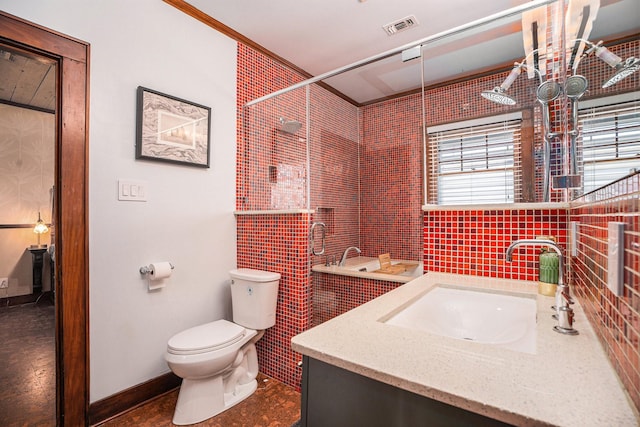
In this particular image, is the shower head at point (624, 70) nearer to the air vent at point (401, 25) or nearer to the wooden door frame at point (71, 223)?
the air vent at point (401, 25)

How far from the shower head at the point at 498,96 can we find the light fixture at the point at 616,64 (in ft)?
1.98

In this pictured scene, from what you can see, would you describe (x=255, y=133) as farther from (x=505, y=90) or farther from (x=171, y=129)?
(x=505, y=90)

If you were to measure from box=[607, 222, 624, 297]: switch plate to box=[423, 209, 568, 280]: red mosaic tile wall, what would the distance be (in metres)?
0.99

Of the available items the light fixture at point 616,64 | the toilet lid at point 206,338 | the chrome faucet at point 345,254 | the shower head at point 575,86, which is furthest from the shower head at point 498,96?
the toilet lid at point 206,338

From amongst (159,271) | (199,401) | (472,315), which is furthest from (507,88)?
(199,401)

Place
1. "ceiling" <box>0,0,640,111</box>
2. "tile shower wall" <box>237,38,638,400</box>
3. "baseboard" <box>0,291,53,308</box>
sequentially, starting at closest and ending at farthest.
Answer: "tile shower wall" <box>237,38,638,400</box>
"ceiling" <box>0,0,640,111</box>
"baseboard" <box>0,291,53,308</box>

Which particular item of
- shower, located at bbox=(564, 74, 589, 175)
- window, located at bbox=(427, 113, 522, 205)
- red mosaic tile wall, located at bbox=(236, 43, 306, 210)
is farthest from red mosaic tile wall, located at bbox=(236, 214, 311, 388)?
shower, located at bbox=(564, 74, 589, 175)

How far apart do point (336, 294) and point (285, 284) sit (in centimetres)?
39

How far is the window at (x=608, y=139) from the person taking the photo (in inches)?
27.1

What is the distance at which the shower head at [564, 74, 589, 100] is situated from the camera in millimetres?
1165

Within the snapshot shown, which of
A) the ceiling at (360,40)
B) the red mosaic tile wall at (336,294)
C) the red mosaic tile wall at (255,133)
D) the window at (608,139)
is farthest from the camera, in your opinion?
the red mosaic tile wall at (255,133)

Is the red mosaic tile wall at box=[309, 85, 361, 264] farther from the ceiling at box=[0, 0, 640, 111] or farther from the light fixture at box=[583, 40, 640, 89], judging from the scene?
the light fixture at box=[583, 40, 640, 89]

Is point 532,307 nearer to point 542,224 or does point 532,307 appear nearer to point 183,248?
point 542,224

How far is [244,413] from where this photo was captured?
1.73 metres
